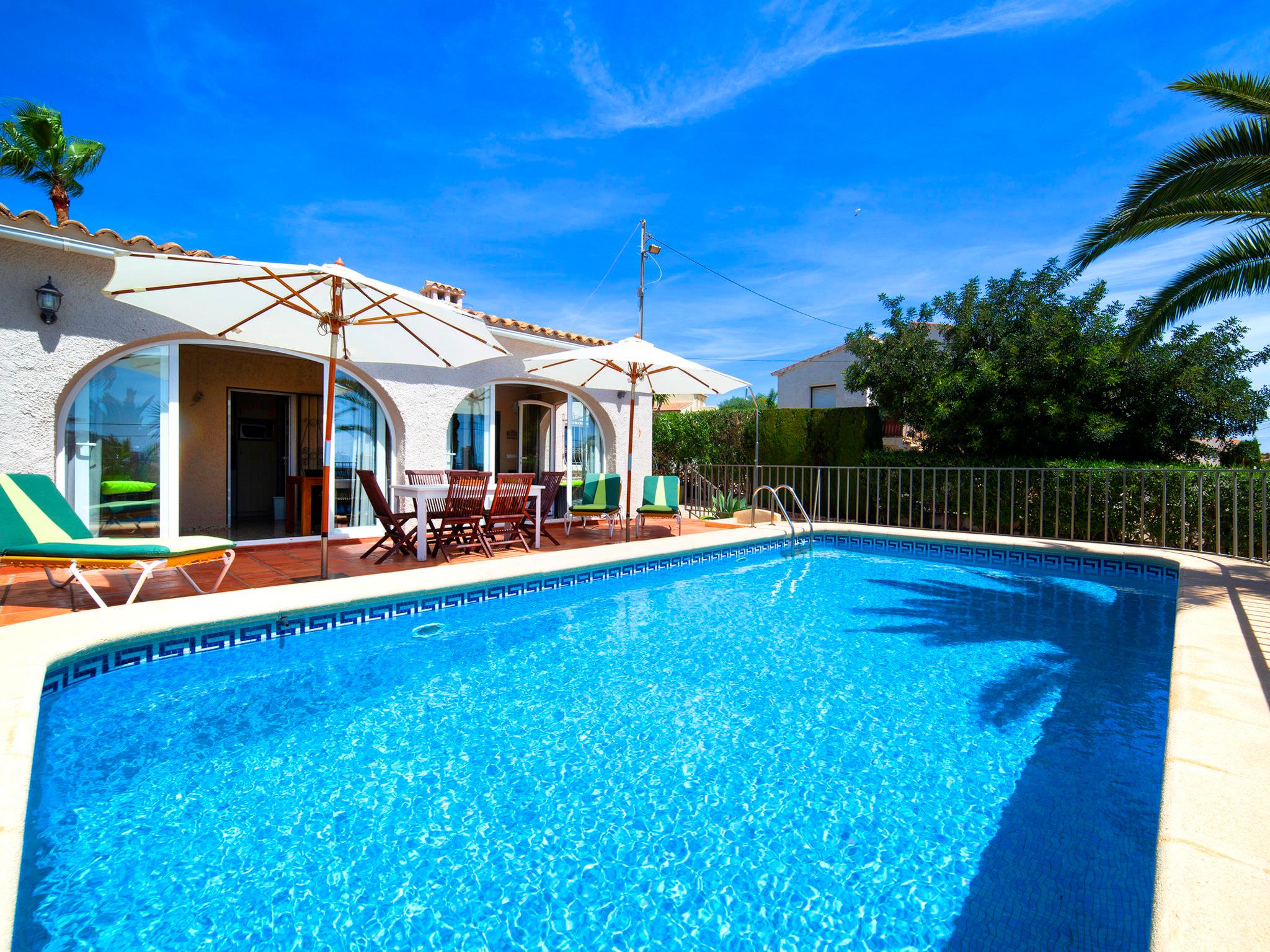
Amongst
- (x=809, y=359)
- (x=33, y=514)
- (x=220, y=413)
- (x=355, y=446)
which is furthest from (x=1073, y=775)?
(x=809, y=359)

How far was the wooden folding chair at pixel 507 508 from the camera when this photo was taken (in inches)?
285

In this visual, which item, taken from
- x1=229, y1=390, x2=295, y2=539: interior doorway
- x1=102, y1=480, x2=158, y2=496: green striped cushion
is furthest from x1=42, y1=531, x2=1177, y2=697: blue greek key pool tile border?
x1=229, y1=390, x2=295, y2=539: interior doorway

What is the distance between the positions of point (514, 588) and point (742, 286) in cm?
2018

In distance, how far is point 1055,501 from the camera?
9.08m

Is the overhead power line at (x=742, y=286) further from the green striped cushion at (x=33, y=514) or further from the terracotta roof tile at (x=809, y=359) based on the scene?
the green striped cushion at (x=33, y=514)

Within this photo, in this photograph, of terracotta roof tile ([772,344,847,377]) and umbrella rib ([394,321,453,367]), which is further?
terracotta roof tile ([772,344,847,377])

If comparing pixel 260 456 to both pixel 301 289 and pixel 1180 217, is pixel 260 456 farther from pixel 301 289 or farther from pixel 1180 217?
pixel 1180 217

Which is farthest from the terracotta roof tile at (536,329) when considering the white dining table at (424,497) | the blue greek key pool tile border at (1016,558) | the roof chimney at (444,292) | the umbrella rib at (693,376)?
the blue greek key pool tile border at (1016,558)

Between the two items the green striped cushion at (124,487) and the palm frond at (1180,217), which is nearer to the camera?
the palm frond at (1180,217)

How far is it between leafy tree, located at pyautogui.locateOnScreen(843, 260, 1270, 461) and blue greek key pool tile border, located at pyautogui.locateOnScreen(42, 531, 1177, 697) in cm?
264

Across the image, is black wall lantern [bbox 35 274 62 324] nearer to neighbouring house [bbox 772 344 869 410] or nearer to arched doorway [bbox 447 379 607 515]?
arched doorway [bbox 447 379 607 515]

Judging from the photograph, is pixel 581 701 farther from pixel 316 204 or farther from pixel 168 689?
pixel 316 204

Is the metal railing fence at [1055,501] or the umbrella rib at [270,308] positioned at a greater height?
the umbrella rib at [270,308]

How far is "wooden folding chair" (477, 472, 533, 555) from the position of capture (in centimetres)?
725
